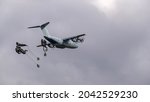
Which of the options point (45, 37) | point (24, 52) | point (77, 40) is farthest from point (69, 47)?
point (24, 52)

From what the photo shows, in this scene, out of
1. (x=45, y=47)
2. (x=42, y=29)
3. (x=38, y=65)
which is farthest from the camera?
(x=42, y=29)

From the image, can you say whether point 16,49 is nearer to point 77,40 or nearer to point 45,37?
point 45,37

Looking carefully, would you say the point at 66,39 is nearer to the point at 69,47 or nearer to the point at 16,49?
the point at 69,47

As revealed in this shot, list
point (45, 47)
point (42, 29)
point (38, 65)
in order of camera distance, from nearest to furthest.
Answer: point (38, 65) < point (45, 47) < point (42, 29)

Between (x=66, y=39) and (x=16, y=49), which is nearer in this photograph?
(x=16, y=49)

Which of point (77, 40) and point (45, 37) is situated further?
point (77, 40)

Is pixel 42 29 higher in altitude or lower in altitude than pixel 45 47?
higher

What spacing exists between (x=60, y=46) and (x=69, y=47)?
862 cm

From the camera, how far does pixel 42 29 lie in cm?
18000

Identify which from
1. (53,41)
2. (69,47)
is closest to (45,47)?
(53,41)

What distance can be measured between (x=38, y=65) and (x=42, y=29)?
2960 cm

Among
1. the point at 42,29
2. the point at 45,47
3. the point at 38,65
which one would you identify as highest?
the point at 42,29

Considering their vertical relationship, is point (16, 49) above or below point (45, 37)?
below

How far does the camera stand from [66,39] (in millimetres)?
180625
